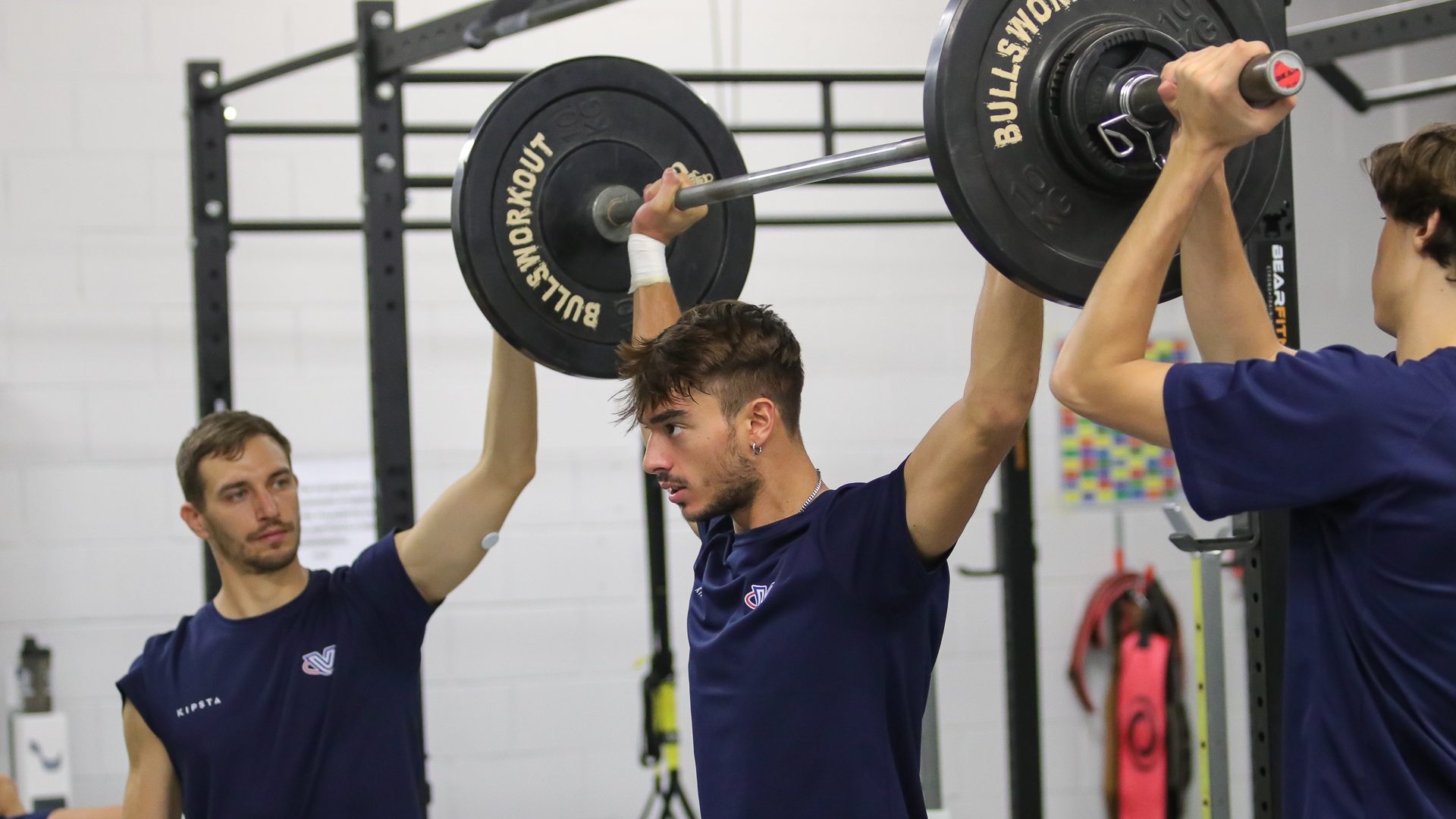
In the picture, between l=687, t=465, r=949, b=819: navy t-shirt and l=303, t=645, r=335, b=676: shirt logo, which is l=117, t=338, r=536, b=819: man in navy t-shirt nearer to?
l=303, t=645, r=335, b=676: shirt logo

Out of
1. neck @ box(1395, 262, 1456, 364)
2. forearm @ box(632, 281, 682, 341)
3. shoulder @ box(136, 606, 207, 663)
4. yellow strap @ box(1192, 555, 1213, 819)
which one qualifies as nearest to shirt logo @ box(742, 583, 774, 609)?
forearm @ box(632, 281, 682, 341)

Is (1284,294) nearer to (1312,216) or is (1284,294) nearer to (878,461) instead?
(878,461)

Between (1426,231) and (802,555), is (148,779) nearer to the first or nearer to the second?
(802,555)

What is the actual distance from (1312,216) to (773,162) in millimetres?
1947

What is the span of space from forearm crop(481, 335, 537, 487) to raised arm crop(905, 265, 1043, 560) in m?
0.97

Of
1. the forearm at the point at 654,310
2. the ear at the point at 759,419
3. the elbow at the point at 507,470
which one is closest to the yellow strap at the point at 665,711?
the elbow at the point at 507,470

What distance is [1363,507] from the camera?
140 cm

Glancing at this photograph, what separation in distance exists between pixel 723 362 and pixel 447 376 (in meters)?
2.80

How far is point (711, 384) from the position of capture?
174 centimetres

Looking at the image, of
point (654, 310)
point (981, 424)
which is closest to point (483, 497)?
point (654, 310)

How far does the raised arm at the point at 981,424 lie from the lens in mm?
1595

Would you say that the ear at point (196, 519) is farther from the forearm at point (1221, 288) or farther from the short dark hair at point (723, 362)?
the forearm at point (1221, 288)

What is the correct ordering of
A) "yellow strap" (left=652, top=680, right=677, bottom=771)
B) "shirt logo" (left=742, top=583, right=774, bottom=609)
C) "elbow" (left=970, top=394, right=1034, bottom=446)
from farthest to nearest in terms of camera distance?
1. "yellow strap" (left=652, top=680, right=677, bottom=771)
2. "shirt logo" (left=742, top=583, right=774, bottom=609)
3. "elbow" (left=970, top=394, right=1034, bottom=446)

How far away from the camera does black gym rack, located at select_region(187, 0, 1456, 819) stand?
2068 millimetres
